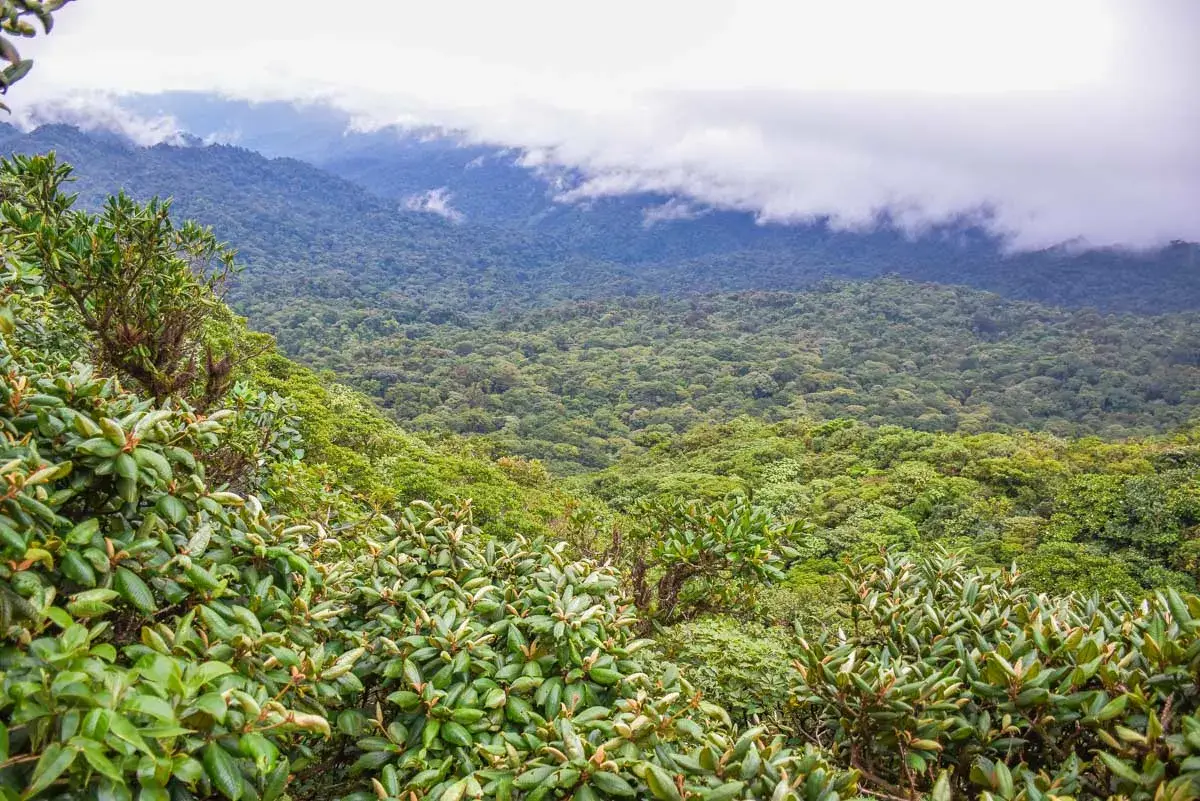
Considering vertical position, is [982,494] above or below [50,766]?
below

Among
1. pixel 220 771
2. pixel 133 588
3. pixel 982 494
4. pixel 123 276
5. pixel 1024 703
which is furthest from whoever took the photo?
pixel 982 494

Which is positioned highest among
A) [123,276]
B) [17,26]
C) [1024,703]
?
[17,26]

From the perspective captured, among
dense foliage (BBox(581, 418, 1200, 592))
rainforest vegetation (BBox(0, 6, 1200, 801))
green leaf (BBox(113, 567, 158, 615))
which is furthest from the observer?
dense foliage (BBox(581, 418, 1200, 592))

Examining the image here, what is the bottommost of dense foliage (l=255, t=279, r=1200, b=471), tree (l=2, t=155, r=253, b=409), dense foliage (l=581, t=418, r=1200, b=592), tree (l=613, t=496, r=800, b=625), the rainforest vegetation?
dense foliage (l=255, t=279, r=1200, b=471)

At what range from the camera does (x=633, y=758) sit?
2.02 metres

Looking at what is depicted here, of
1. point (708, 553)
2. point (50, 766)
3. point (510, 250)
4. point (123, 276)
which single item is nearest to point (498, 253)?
point (510, 250)

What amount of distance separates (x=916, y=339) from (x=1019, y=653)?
9718cm

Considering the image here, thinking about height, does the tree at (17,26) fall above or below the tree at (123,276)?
above

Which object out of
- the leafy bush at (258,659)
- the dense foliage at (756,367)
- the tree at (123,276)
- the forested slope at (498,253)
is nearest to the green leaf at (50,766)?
the leafy bush at (258,659)

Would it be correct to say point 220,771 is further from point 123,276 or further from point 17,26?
point 123,276

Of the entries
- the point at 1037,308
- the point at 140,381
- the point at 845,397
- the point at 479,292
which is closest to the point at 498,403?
the point at 845,397

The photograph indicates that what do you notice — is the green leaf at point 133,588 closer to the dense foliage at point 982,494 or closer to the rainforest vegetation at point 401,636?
the rainforest vegetation at point 401,636

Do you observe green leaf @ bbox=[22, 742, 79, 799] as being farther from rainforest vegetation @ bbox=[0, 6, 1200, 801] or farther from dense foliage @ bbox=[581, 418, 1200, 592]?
dense foliage @ bbox=[581, 418, 1200, 592]

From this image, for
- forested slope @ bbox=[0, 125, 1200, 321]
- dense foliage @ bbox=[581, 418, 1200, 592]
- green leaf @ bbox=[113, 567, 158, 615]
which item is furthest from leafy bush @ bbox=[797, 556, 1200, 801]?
forested slope @ bbox=[0, 125, 1200, 321]
